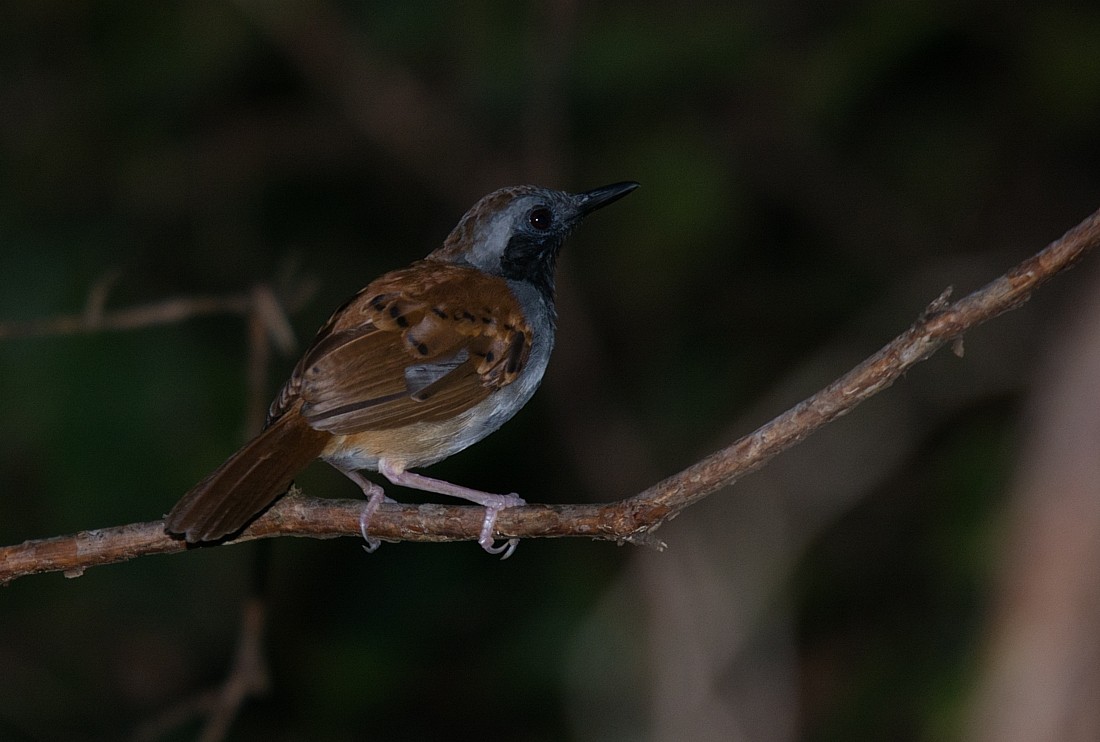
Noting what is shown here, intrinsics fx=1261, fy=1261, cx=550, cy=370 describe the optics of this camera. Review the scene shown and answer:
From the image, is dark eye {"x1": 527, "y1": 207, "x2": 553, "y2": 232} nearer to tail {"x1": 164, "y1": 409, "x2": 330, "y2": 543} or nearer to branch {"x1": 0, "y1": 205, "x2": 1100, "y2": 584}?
tail {"x1": 164, "y1": 409, "x2": 330, "y2": 543}

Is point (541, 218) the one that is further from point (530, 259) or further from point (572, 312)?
point (572, 312)

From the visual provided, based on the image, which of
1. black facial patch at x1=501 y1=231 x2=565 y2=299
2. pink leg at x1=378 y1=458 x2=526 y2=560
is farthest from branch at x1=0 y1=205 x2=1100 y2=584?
black facial patch at x1=501 y1=231 x2=565 y2=299

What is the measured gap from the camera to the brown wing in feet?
12.9

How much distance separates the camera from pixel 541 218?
494 cm

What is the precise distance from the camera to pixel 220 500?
337 cm

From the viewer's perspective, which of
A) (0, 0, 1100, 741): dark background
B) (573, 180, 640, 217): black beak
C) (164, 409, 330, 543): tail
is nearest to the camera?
(164, 409, 330, 543): tail

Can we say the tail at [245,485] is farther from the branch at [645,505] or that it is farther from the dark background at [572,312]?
the dark background at [572,312]

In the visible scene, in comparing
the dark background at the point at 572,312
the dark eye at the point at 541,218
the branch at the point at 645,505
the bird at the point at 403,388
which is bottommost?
the branch at the point at 645,505

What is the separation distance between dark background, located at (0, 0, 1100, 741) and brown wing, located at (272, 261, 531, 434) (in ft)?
4.54

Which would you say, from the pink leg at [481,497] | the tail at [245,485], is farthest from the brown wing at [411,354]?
the pink leg at [481,497]

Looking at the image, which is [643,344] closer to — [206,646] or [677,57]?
[677,57]

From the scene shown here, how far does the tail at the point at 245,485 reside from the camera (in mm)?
3318

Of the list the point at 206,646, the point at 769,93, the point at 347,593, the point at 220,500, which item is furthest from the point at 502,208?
the point at 769,93

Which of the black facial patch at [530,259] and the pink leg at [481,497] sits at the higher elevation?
the black facial patch at [530,259]
